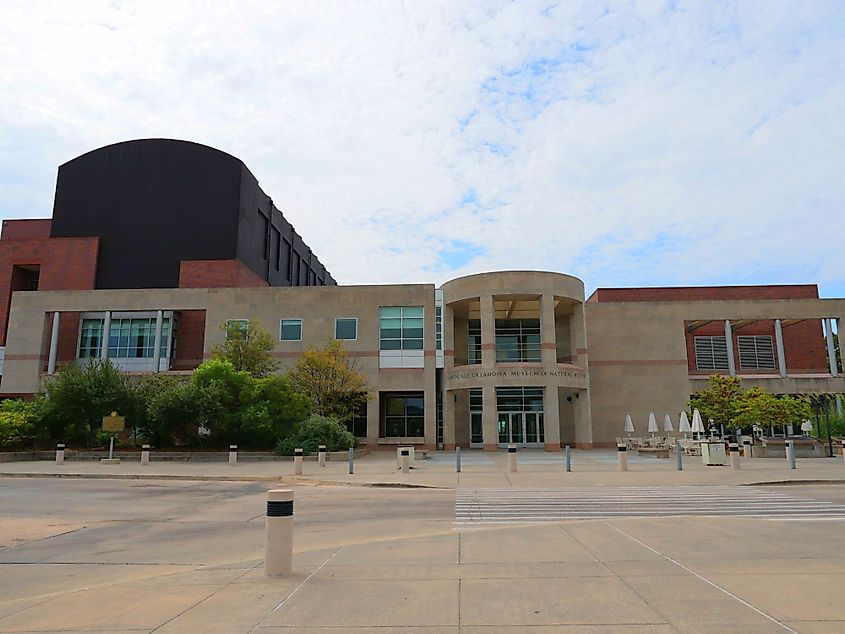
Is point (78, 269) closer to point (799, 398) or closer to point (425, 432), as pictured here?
point (425, 432)

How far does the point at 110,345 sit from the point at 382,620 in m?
48.0

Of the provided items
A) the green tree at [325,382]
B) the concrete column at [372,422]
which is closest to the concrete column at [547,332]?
the concrete column at [372,422]

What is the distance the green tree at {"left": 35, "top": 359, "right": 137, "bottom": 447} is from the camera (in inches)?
1341

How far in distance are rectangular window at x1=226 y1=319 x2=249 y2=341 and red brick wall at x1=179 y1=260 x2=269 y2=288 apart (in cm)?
949

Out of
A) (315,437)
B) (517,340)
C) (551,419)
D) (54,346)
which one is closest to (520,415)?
(551,419)

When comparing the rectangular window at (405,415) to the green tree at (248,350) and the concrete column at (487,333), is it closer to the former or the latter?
the concrete column at (487,333)

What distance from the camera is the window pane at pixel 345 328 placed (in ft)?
145

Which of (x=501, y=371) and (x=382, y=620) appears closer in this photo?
(x=382, y=620)

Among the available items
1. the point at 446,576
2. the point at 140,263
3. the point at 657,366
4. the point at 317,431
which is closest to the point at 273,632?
the point at 446,576

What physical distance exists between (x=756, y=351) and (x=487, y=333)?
25.7m

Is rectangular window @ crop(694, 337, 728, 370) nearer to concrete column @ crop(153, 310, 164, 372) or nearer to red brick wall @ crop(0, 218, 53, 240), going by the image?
concrete column @ crop(153, 310, 164, 372)

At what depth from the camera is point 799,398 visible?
42.3m

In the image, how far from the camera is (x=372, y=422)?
140 ft

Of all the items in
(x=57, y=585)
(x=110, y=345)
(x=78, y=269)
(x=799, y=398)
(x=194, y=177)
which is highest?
(x=194, y=177)
